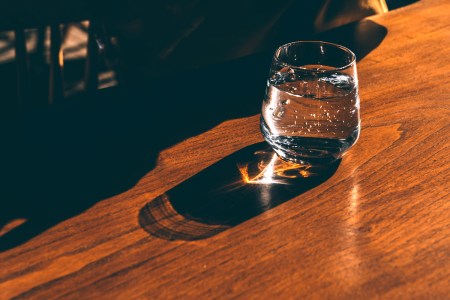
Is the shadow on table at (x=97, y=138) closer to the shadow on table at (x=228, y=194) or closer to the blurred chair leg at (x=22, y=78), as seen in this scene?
the shadow on table at (x=228, y=194)

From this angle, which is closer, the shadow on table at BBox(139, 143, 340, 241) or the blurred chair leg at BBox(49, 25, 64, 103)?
the shadow on table at BBox(139, 143, 340, 241)

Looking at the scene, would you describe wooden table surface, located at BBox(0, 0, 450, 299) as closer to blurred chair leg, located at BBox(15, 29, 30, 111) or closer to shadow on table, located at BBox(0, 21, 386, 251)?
shadow on table, located at BBox(0, 21, 386, 251)

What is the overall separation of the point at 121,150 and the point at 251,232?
191mm

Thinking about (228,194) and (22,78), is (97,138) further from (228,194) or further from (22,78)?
(22,78)

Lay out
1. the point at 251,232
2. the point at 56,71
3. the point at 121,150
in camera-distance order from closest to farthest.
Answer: the point at 251,232 → the point at 121,150 → the point at 56,71

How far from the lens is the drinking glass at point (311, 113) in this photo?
501 millimetres

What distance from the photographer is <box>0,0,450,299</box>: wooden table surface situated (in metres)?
0.41

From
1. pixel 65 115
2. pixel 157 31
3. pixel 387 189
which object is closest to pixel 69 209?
pixel 65 115

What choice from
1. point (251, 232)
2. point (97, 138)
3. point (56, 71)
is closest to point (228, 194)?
point (251, 232)

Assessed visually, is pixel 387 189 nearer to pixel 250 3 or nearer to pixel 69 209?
pixel 69 209

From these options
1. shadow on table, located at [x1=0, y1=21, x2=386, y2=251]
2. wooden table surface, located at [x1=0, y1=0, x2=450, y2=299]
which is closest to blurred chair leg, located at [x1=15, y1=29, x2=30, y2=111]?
shadow on table, located at [x1=0, y1=21, x2=386, y2=251]

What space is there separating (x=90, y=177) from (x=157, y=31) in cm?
75

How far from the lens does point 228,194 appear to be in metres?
0.51

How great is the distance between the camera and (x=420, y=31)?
0.87 meters
